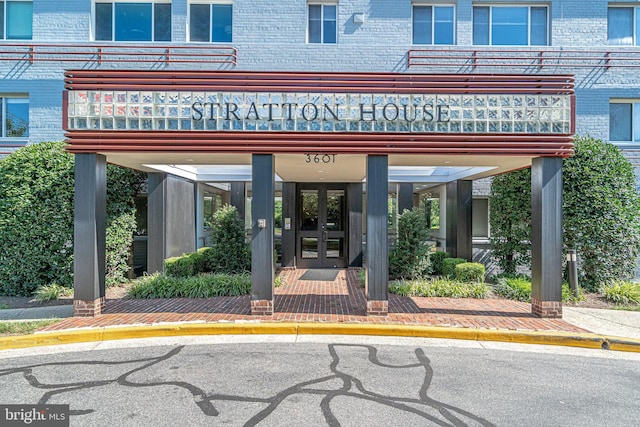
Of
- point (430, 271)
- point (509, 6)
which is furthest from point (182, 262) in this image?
point (509, 6)

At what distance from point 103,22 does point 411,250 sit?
12.0 m

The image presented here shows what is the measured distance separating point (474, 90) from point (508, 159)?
5.37 feet

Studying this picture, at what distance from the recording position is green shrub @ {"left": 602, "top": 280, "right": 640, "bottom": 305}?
27.5 feet

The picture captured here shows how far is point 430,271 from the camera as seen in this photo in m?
10.6

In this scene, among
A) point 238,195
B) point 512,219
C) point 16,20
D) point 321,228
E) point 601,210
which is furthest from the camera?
point 238,195

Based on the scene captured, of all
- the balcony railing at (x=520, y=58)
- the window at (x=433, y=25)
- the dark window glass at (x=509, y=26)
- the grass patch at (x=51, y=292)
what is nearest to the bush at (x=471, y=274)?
the balcony railing at (x=520, y=58)

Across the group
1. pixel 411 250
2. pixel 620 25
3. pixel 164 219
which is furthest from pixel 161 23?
pixel 620 25

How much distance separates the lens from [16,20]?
37.8 feet

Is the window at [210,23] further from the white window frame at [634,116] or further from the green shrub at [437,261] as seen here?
the white window frame at [634,116]

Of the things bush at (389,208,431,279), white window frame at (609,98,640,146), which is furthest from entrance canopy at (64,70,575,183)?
white window frame at (609,98,640,146)

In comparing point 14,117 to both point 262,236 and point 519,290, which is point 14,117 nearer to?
point 262,236

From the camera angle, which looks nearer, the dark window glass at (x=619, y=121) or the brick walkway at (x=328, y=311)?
the brick walkway at (x=328, y=311)

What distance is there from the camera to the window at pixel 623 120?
11375 mm

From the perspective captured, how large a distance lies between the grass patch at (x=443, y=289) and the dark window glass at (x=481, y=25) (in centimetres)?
792
